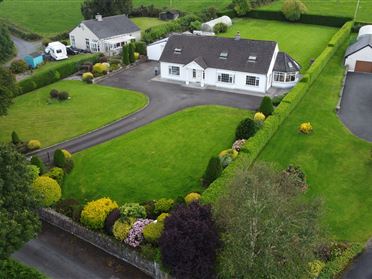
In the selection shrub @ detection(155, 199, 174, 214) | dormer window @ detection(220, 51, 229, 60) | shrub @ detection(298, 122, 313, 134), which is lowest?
shrub @ detection(155, 199, 174, 214)

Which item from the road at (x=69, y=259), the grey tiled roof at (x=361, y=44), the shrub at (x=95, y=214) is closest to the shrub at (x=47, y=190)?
the road at (x=69, y=259)

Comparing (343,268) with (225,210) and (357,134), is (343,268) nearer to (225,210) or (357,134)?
(225,210)

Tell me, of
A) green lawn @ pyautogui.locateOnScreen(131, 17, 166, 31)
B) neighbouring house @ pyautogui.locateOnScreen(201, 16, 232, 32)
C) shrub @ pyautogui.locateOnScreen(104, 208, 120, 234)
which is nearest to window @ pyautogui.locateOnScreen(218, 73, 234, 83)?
neighbouring house @ pyautogui.locateOnScreen(201, 16, 232, 32)

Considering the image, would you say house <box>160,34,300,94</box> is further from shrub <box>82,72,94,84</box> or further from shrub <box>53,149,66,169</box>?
shrub <box>53,149,66,169</box>

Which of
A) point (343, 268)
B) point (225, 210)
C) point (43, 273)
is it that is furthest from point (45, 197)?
point (343, 268)

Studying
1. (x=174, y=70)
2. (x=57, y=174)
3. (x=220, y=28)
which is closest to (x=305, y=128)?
(x=174, y=70)

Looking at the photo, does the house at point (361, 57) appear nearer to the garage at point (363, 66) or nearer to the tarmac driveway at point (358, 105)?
the garage at point (363, 66)

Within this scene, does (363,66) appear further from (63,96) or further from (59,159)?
(59,159)
